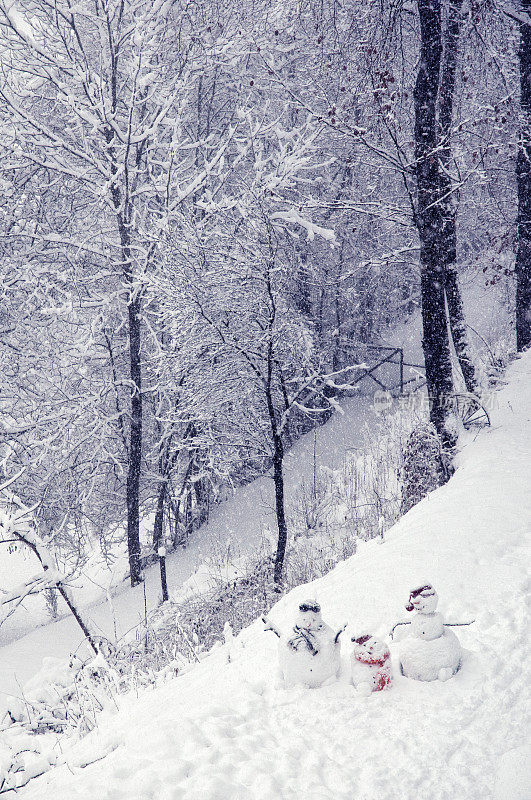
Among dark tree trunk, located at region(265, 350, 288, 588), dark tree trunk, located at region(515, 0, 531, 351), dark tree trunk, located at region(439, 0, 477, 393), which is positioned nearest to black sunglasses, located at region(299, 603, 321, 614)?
dark tree trunk, located at region(265, 350, 288, 588)

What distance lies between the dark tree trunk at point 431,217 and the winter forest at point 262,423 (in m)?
0.03

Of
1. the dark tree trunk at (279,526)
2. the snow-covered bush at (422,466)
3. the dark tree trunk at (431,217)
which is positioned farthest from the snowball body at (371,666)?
the dark tree trunk at (279,526)

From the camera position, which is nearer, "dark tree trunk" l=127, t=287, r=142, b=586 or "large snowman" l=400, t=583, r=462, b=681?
"large snowman" l=400, t=583, r=462, b=681

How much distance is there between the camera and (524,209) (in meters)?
9.13

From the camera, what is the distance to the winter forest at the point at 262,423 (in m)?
2.42

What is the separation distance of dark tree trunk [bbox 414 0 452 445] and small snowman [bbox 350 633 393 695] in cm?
424

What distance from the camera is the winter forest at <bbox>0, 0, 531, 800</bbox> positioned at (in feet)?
7.93

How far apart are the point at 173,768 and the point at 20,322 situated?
9.72 metres

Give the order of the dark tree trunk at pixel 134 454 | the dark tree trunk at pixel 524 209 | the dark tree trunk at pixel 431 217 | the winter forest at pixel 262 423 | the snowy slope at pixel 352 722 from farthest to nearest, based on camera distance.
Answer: the dark tree trunk at pixel 134 454 → the dark tree trunk at pixel 524 209 → the dark tree trunk at pixel 431 217 → the winter forest at pixel 262 423 → the snowy slope at pixel 352 722

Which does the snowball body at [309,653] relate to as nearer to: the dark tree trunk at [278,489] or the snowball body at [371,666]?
the snowball body at [371,666]

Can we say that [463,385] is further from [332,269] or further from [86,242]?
[332,269]

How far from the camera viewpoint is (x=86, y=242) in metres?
10.1

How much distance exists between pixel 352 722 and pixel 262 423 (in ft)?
19.1

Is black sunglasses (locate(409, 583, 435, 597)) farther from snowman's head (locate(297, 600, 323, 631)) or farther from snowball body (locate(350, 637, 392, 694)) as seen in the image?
snowman's head (locate(297, 600, 323, 631))
